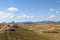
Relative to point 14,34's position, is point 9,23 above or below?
above

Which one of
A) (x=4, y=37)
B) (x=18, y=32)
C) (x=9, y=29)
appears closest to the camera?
(x=4, y=37)

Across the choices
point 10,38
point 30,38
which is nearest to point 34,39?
point 30,38

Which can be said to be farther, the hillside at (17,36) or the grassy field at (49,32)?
the grassy field at (49,32)

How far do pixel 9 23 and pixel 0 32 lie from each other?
3.12m

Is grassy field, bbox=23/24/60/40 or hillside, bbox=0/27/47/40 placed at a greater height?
hillside, bbox=0/27/47/40

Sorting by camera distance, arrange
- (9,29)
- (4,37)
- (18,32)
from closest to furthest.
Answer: (4,37) < (9,29) < (18,32)

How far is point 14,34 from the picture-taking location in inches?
814

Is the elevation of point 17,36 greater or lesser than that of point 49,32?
greater

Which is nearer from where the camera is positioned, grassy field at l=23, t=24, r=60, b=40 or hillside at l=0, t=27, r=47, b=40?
hillside at l=0, t=27, r=47, b=40

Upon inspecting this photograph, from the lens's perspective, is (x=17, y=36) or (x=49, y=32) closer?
(x=17, y=36)

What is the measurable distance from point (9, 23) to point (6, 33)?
3281mm

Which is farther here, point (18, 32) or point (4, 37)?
point (18, 32)

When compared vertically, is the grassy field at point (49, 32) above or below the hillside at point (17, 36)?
below

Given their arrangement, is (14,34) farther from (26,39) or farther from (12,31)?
(26,39)
